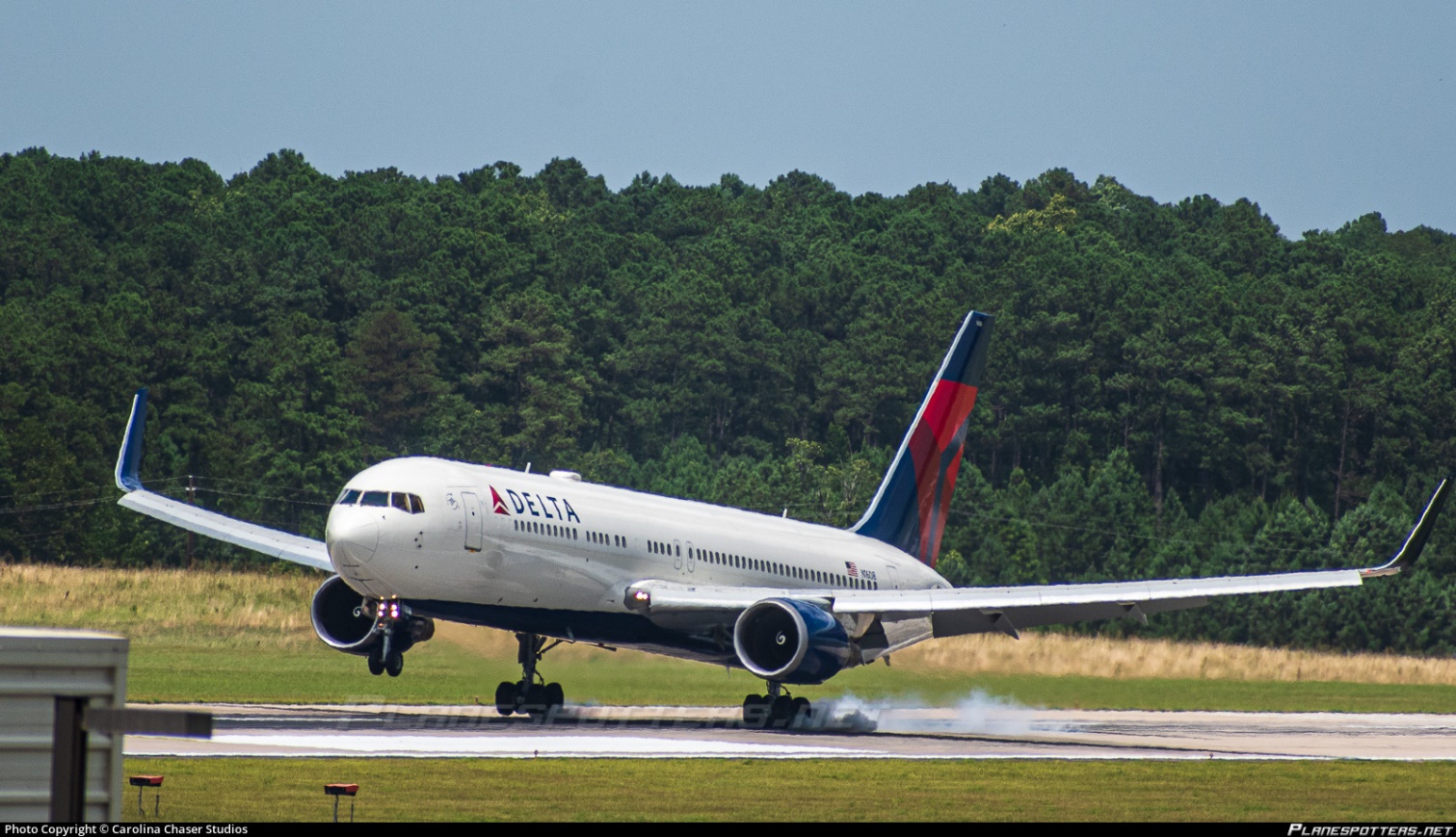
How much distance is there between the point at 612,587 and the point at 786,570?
5.38m

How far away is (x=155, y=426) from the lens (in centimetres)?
9294

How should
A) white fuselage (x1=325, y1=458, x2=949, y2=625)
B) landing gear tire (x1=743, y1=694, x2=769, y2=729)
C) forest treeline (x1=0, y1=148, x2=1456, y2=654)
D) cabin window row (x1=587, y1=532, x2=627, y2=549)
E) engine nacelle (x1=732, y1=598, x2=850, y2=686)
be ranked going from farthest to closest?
forest treeline (x1=0, y1=148, x2=1456, y2=654) < landing gear tire (x1=743, y1=694, x2=769, y2=729) < cabin window row (x1=587, y1=532, x2=627, y2=549) < engine nacelle (x1=732, y1=598, x2=850, y2=686) < white fuselage (x1=325, y1=458, x2=949, y2=625)

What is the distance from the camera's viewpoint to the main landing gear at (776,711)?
1307 inches

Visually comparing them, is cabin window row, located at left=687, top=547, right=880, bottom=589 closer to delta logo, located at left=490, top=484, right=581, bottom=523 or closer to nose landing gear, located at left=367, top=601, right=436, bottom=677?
delta logo, located at left=490, top=484, right=581, bottom=523

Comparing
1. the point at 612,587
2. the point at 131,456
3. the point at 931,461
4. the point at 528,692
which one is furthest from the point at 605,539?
the point at 931,461

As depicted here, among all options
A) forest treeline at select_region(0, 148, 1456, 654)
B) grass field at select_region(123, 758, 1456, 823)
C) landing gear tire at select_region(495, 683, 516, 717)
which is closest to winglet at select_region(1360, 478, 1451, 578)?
grass field at select_region(123, 758, 1456, 823)

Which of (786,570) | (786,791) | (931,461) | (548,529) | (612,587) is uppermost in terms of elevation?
(931,461)

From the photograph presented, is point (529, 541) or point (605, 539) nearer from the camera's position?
point (529, 541)

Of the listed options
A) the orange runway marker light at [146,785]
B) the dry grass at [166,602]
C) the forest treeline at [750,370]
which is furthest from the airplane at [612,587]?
the forest treeline at [750,370]

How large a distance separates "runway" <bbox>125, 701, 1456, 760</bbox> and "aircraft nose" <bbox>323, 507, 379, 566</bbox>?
240cm

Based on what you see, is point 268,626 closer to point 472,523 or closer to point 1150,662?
point 1150,662

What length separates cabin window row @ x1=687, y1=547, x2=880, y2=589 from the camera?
3538 cm

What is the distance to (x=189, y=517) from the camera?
3794 centimetres
